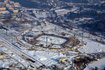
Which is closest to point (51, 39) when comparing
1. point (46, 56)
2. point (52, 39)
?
point (52, 39)

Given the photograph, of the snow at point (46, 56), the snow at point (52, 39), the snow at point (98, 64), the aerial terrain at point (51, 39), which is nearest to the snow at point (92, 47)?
the aerial terrain at point (51, 39)

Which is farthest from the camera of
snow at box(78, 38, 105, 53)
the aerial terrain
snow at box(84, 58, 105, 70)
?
snow at box(78, 38, 105, 53)

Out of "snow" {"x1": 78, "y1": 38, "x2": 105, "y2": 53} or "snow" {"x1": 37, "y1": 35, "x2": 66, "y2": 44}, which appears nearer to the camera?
"snow" {"x1": 78, "y1": 38, "x2": 105, "y2": 53}

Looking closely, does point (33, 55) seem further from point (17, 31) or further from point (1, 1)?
point (1, 1)

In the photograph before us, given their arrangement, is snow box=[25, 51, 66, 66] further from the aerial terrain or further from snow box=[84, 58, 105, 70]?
snow box=[84, 58, 105, 70]

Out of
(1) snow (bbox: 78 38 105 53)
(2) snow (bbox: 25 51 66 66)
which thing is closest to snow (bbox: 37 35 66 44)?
(1) snow (bbox: 78 38 105 53)

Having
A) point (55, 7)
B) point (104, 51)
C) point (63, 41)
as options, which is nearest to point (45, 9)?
point (55, 7)

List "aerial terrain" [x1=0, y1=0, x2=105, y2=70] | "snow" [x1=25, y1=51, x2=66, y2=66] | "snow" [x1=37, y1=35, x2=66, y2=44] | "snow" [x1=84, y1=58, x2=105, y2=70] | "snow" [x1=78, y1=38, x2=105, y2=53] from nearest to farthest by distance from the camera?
"snow" [x1=84, y1=58, x2=105, y2=70], "aerial terrain" [x1=0, y1=0, x2=105, y2=70], "snow" [x1=25, y1=51, x2=66, y2=66], "snow" [x1=78, y1=38, x2=105, y2=53], "snow" [x1=37, y1=35, x2=66, y2=44]

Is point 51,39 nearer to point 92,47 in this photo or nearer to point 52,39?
point 52,39

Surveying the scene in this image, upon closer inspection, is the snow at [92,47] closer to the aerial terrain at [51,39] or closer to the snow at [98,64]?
the aerial terrain at [51,39]
